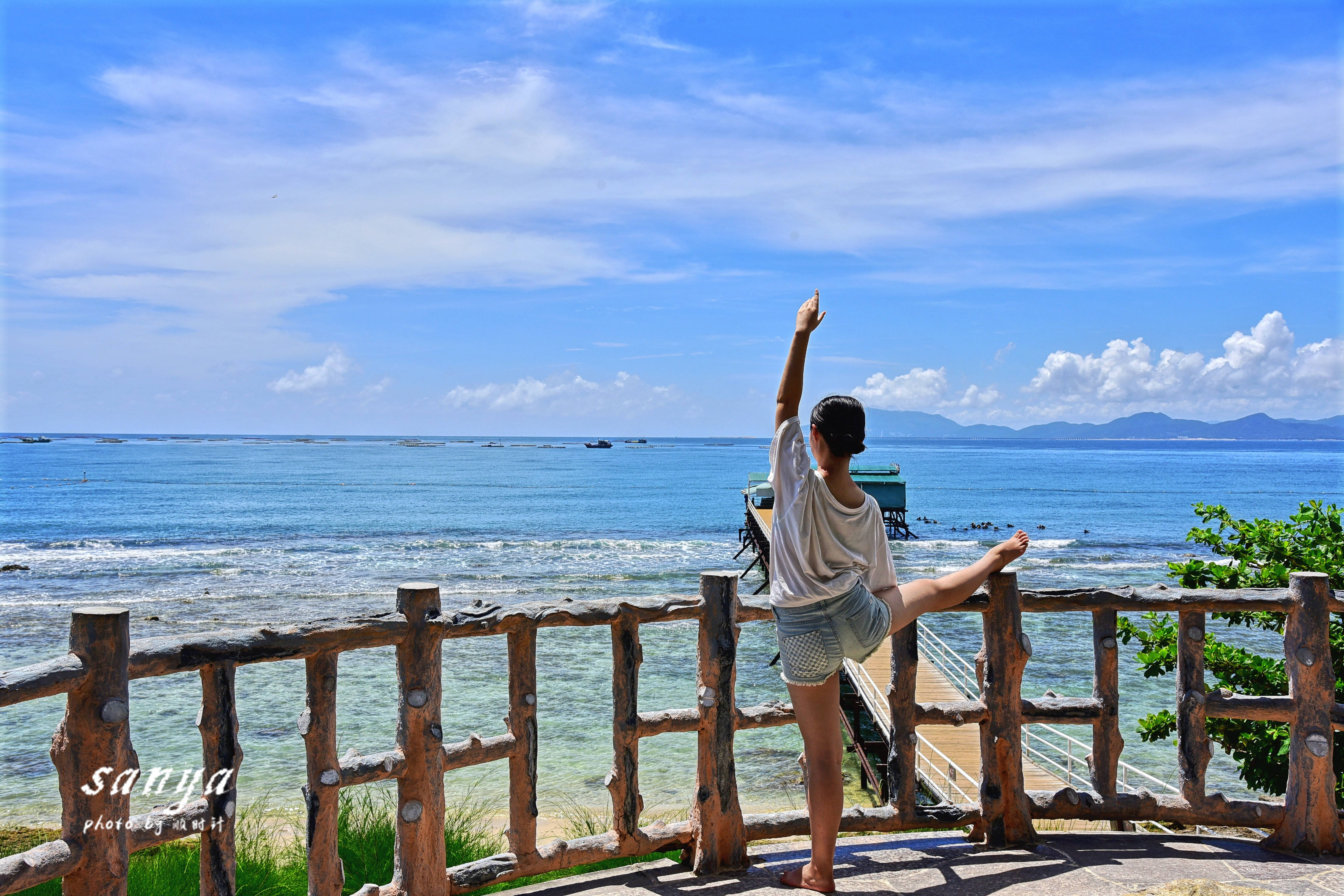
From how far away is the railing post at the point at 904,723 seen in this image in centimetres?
452

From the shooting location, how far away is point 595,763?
13.8 meters

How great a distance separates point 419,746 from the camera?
3773 mm

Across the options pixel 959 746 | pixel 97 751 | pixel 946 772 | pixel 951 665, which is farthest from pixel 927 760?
pixel 97 751

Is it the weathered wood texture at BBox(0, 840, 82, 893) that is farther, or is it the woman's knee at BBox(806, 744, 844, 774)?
the woman's knee at BBox(806, 744, 844, 774)

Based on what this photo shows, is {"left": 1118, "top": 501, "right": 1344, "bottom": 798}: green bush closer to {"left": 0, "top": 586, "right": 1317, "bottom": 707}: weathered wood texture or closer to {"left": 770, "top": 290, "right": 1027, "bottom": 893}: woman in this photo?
{"left": 0, "top": 586, "right": 1317, "bottom": 707}: weathered wood texture

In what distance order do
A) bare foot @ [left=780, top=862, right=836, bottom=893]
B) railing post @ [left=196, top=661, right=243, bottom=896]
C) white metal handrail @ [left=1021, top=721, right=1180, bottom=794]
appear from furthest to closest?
white metal handrail @ [left=1021, top=721, right=1180, bottom=794]
bare foot @ [left=780, top=862, right=836, bottom=893]
railing post @ [left=196, top=661, right=243, bottom=896]

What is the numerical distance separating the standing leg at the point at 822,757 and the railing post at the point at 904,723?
0.84 metres

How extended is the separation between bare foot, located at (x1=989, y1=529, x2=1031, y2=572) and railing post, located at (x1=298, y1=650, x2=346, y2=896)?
277 cm

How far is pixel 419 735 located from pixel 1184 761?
376 cm

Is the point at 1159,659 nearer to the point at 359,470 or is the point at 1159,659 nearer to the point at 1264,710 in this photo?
the point at 1264,710

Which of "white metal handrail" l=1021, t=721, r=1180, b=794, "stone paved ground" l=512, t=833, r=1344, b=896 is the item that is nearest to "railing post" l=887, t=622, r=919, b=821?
"stone paved ground" l=512, t=833, r=1344, b=896

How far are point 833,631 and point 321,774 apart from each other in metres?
2.04

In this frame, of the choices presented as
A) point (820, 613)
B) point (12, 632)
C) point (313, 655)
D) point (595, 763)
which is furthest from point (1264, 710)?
point (12, 632)

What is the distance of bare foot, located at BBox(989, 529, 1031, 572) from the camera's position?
399 centimetres
